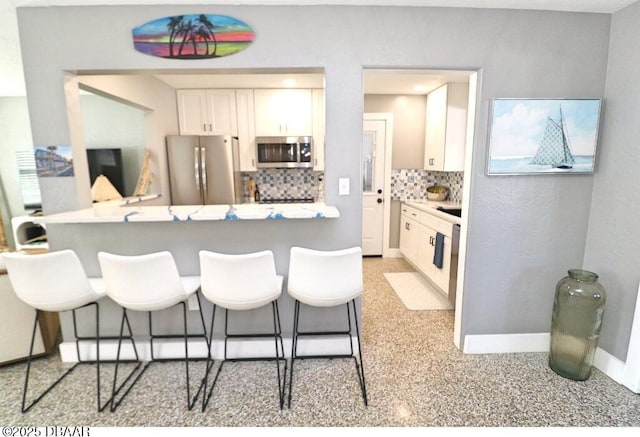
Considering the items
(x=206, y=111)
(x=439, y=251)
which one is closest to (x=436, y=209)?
(x=439, y=251)

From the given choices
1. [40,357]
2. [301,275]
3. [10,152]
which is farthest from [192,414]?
[10,152]

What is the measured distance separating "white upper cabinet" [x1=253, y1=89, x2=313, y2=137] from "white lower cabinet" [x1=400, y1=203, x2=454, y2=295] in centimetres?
187

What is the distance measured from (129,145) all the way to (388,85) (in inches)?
133

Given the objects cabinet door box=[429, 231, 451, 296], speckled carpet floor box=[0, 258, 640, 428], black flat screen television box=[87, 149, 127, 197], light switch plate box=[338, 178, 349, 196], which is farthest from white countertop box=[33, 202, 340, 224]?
black flat screen television box=[87, 149, 127, 197]

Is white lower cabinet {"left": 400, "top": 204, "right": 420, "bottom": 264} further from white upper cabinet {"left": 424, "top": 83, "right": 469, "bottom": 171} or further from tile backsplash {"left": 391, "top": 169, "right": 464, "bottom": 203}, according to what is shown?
white upper cabinet {"left": 424, "top": 83, "right": 469, "bottom": 171}

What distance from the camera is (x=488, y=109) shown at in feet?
6.84

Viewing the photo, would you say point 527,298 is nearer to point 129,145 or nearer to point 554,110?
point 554,110

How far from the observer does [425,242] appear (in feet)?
11.7

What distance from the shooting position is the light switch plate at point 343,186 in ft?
6.91

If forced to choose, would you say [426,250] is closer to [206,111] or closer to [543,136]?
[543,136]

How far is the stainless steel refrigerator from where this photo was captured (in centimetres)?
350

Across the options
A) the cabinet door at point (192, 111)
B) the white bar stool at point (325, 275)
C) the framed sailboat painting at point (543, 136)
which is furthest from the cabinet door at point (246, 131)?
the framed sailboat painting at point (543, 136)

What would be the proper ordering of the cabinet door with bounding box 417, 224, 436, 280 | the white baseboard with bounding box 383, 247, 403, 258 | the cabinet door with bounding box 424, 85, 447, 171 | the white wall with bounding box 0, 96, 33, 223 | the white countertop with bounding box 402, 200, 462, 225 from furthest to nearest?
1. the white baseboard with bounding box 383, 247, 403, 258
2. the white wall with bounding box 0, 96, 33, 223
3. the cabinet door with bounding box 424, 85, 447, 171
4. the cabinet door with bounding box 417, 224, 436, 280
5. the white countertop with bounding box 402, 200, 462, 225

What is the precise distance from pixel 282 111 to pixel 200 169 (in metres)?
1.32
